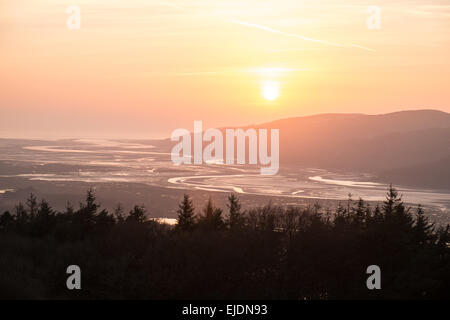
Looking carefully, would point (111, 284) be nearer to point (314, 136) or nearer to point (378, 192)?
point (378, 192)

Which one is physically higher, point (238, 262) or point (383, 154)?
point (238, 262)

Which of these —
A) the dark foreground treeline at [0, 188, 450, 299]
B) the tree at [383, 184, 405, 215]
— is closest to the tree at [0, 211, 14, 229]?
the dark foreground treeline at [0, 188, 450, 299]

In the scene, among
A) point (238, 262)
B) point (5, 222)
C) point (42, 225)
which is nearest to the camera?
point (238, 262)

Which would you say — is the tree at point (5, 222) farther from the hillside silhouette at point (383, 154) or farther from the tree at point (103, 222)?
the hillside silhouette at point (383, 154)

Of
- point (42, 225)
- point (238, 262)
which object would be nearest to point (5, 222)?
point (42, 225)

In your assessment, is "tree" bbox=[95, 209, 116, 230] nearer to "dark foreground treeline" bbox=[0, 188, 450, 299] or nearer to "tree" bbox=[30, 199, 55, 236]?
"dark foreground treeline" bbox=[0, 188, 450, 299]

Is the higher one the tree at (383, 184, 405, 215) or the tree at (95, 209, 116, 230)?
the tree at (383, 184, 405, 215)

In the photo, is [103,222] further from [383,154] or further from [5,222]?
[383,154]

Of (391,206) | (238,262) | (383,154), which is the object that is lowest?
(383,154)

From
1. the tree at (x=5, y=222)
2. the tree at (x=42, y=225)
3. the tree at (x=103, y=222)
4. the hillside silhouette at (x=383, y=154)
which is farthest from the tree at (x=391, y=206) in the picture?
the hillside silhouette at (x=383, y=154)
